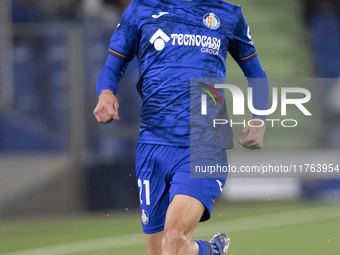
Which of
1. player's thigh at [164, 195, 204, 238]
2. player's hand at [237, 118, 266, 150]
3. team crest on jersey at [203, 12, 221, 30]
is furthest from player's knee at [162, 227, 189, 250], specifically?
team crest on jersey at [203, 12, 221, 30]

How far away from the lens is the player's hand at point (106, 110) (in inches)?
105

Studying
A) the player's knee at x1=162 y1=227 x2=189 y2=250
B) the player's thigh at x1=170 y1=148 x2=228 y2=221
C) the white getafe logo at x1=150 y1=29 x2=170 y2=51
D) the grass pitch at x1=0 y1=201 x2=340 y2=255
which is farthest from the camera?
the grass pitch at x1=0 y1=201 x2=340 y2=255

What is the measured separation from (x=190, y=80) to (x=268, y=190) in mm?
6645

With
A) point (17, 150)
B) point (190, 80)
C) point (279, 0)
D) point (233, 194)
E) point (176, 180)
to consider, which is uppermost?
Answer: point (279, 0)

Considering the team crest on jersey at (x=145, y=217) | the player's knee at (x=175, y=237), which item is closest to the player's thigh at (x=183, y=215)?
the player's knee at (x=175, y=237)

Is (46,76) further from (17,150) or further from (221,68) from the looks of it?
(221,68)

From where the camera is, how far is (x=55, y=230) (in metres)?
6.88

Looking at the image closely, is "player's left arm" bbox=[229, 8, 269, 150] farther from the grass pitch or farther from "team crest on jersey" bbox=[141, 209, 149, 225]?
the grass pitch

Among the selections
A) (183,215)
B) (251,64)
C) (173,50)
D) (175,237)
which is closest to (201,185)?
(183,215)

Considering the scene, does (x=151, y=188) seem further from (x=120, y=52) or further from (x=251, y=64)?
(x=251, y=64)

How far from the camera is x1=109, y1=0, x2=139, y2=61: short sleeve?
3043 mm

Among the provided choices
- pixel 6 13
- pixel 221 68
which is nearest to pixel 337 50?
pixel 6 13

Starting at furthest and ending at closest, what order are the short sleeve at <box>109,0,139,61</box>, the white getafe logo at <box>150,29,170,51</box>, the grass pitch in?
the grass pitch
the short sleeve at <box>109,0,139,61</box>
the white getafe logo at <box>150,29,170,51</box>

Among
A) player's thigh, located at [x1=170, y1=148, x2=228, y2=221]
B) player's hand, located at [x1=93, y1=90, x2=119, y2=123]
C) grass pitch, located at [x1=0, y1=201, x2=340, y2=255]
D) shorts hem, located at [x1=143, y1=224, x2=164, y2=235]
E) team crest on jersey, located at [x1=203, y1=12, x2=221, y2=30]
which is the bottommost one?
grass pitch, located at [x1=0, y1=201, x2=340, y2=255]
